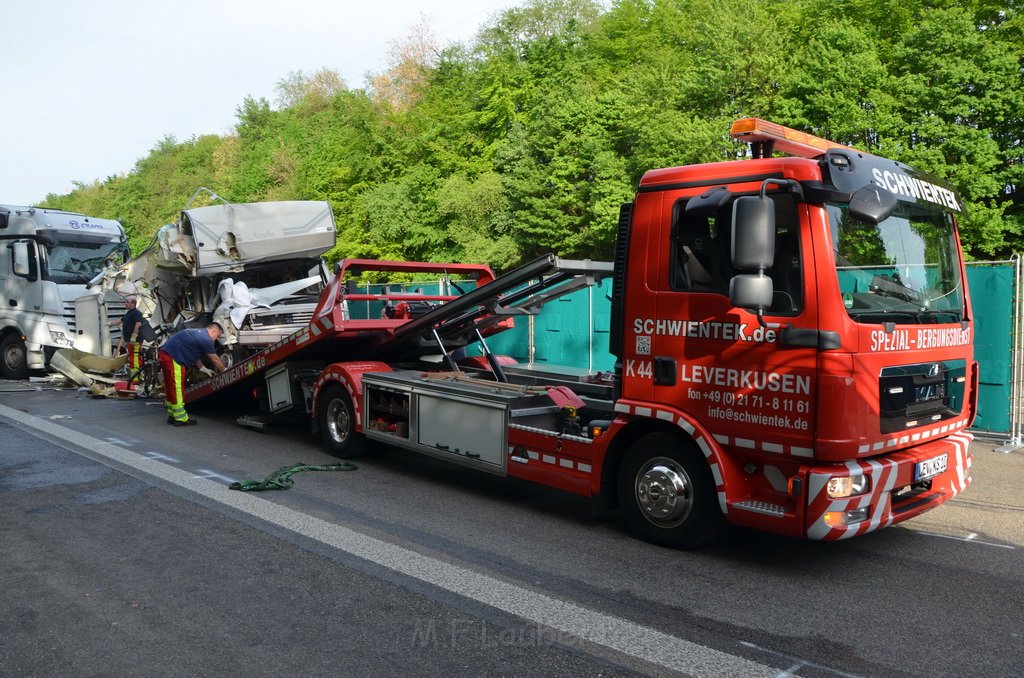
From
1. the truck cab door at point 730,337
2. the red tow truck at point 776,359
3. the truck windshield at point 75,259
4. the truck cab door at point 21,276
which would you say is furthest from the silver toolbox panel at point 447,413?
the truck cab door at point 21,276

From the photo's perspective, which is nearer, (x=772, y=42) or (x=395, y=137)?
(x=772, y=42)

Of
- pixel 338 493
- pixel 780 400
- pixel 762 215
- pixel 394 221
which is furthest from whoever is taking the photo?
pixel 394 221

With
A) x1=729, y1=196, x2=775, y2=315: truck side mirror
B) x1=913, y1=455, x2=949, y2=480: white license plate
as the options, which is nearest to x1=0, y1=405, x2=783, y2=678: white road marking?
x1=729, y1=196, x2=775, y2=315: truck side mirror

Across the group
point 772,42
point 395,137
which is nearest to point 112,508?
point 772,42

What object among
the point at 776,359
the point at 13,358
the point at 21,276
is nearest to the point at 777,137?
the point at 776,359

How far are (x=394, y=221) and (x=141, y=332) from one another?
2481cm

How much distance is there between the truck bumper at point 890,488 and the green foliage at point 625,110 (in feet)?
62.8

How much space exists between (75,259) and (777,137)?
15.4m

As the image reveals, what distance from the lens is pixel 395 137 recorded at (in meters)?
42.5

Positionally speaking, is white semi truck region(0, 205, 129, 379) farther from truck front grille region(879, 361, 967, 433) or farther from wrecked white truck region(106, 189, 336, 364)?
truck front grille region(879, 361, 967, 433)

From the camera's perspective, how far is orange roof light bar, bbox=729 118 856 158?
5.12 meters

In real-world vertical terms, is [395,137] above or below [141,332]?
above

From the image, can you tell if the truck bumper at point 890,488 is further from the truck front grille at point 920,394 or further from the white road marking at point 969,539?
the white road marking at point 969,539

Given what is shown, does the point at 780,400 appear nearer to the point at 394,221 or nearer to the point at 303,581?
the point at 303,581
